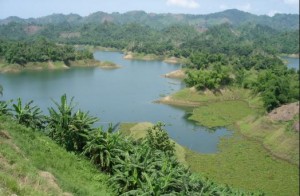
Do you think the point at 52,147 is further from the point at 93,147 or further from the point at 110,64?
the point at 110,64

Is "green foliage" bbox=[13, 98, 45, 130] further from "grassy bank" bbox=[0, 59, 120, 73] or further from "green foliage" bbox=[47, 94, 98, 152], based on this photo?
"grassy bank" bbox=[0, 59, 120, 73]

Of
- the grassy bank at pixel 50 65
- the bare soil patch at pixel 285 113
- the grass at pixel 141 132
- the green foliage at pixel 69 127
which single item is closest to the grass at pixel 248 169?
the grass at pixel 141 132

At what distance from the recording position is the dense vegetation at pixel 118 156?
1792 centimetres

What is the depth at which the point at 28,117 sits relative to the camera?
76.6 ft

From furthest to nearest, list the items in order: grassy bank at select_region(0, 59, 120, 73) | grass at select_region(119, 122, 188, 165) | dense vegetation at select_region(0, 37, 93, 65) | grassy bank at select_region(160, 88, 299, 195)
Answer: dense vegetation at select_region(0, 37, 93, 65)
grassy bank at select_region(0, 59, 120, 73)
grass at select_region(119, 122, 188, 165)
grassy bank at select_region(160, 88, 299, 195)

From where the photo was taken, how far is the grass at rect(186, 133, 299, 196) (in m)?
37.2

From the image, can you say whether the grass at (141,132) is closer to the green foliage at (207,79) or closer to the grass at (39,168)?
the grass at (39,168)

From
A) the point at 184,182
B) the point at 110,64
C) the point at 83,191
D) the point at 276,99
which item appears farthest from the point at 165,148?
the point at 110,64

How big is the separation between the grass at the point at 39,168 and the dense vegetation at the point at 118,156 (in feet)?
2.63

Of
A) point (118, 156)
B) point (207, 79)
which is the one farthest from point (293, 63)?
point (118, 156)

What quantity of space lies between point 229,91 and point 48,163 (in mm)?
72238

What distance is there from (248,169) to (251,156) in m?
4.70

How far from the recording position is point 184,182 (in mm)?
18156

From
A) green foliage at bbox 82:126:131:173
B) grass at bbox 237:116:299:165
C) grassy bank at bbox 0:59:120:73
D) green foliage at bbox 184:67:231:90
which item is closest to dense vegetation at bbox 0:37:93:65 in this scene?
grassy bank at bbox 0:59:120:73
